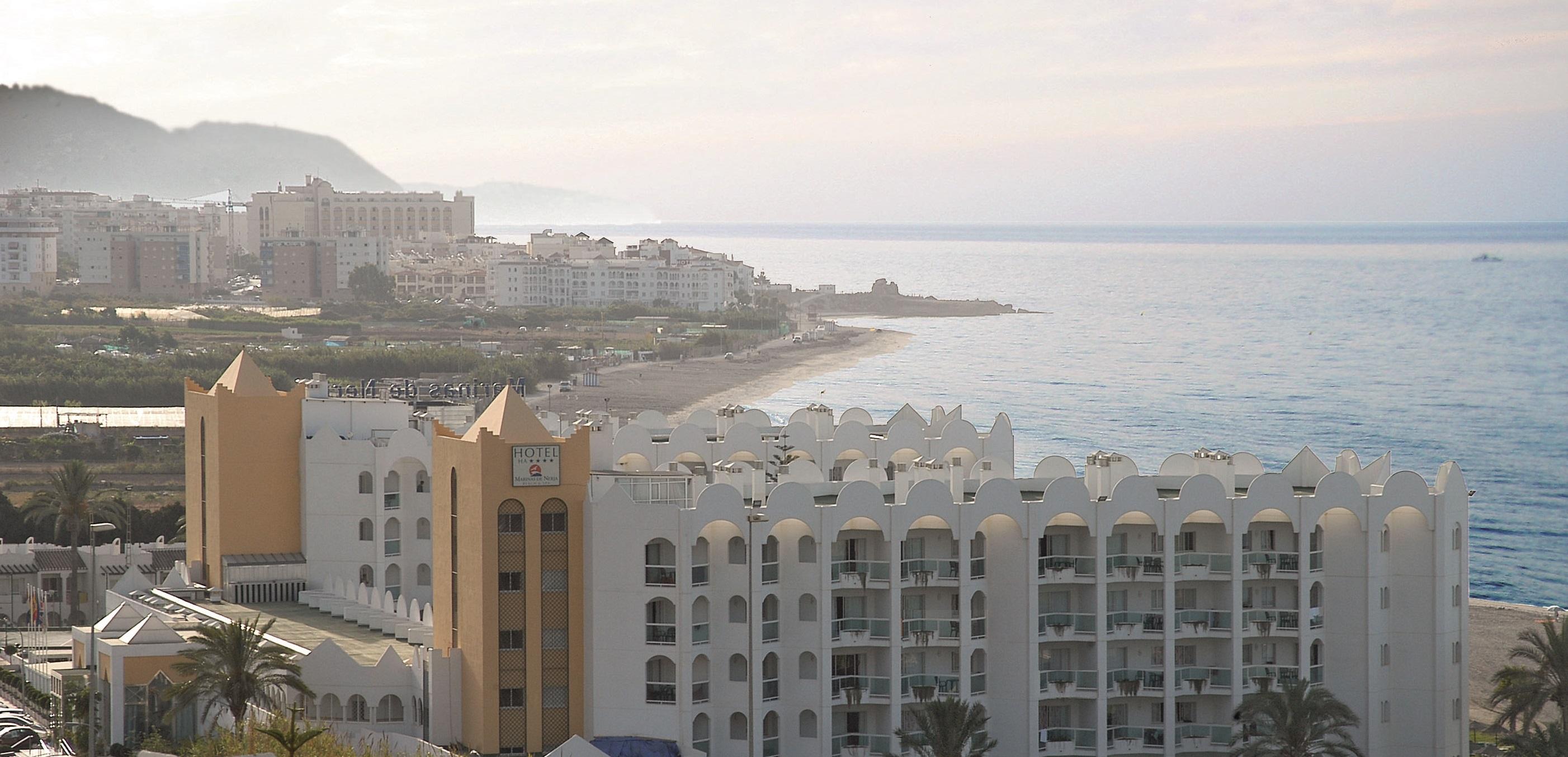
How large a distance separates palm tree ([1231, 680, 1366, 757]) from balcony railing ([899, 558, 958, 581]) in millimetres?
8219

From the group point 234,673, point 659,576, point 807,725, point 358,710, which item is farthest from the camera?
point 807,725

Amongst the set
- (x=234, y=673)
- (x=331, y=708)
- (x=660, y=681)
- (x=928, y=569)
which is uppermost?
(x=928, y=569)

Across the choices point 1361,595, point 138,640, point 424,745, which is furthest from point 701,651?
point 1361,595

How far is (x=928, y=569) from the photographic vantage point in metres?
52.9

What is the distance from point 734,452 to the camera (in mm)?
67312

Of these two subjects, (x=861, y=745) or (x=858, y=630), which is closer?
(x=858, y=630)

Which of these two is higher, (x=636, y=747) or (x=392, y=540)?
(x=392, y=540)

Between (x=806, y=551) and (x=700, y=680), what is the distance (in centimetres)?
430

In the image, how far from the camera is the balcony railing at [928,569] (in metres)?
52.7

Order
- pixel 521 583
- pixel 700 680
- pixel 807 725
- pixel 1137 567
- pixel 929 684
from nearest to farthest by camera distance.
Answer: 1. pixel 521 583
2. pixel 700 680
3. pixel 807 725
4. pixel 929 684
5. pixel 1137 567

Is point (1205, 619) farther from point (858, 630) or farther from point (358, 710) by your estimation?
point (358, 710)

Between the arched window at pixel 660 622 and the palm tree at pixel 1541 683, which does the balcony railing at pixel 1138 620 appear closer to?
the palm tree at pixel 1541 683

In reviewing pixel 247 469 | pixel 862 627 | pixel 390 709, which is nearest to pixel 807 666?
pixel 862 627

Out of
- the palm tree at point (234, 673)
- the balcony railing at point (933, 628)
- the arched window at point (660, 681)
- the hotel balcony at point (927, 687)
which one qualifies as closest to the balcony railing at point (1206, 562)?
the balcony railing at point (933, 628)
